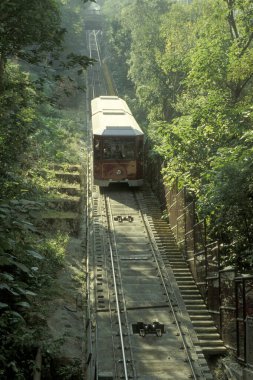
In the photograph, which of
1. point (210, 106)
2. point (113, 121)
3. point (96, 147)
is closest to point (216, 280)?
point (210, 106)

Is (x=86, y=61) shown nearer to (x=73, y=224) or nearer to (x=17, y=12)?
(x=17, y=12)

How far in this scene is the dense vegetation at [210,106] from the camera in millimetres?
12445

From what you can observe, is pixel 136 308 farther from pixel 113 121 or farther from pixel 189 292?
pixel 113 121

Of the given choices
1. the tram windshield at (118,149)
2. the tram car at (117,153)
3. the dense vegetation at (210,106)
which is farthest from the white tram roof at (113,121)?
the dense vegetation at (210,106)

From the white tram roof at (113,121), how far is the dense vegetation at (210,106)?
4.73 ft

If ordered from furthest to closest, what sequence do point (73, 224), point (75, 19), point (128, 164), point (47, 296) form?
point (75, 19) < point (128, 164) < point (73, 224) < point (47, 296)

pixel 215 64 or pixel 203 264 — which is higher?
pixel 215 64

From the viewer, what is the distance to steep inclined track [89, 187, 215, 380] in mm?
11000

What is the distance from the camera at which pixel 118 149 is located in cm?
2334

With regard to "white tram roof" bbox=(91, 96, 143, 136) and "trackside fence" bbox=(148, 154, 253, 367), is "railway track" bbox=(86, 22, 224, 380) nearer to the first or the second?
"trackside fence" bbox=(148, 154, 253, 367)

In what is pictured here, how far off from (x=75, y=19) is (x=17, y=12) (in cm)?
5998

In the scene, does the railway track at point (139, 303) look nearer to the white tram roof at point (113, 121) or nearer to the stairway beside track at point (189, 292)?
the stairway beside track at point (189, 292)

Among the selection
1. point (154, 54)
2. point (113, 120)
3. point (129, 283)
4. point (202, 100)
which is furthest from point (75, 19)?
point (129, 283)

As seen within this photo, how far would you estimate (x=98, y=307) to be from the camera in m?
13.8
